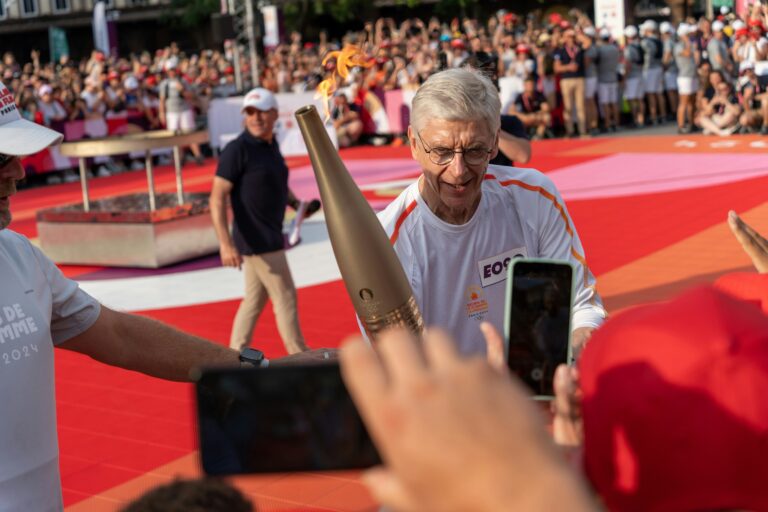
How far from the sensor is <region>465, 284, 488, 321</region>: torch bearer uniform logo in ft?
10.3

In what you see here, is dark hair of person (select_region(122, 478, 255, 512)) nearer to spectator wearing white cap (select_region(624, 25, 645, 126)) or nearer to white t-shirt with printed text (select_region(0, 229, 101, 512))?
white t-shirt with printed text (select_region(0, 229, 101, 512))

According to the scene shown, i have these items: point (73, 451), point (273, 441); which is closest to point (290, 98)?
point (73, 451)

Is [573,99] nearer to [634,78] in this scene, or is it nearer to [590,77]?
[590,77]

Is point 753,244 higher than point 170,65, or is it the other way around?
point 753,244

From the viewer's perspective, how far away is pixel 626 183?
14883 mm

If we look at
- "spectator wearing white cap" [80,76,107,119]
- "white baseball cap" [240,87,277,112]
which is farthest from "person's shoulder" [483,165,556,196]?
"spectator wearing white cap" [80,76,107,119]

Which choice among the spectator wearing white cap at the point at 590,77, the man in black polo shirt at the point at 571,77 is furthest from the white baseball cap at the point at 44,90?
the spectator wearing white cap at the point at 590,77

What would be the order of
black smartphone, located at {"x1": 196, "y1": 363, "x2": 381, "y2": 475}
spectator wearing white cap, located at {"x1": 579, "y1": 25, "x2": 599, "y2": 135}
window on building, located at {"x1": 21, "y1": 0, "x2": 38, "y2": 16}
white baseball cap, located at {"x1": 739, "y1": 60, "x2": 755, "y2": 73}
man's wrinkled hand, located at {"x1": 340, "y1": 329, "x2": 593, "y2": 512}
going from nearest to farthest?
man's wrinkled hand, located at {"x1": 340, "y1": 329, "x2": 593, "y2": 512}, black smartphone, located at {"x1": 196, "y1": 363, "x2": 381, "y2": 475}, white baseball cap, located at {"x1": 739, "y1": 60, "x2": 755, "y2": 73}, spectator wearing white cap, located at {"x1": 579, "y1": 25, "x2": 599, "y2": 135}, window on building, located at {"x1": 21, "y1": 0, "x2": 38, "y2": 16}

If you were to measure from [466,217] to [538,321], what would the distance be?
4.90ft

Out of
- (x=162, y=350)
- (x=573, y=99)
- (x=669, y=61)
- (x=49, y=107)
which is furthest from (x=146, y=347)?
(x=669, y=61)

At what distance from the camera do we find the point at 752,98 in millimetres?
19328

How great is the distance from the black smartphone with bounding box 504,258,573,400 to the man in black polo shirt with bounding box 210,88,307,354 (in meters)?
5.40

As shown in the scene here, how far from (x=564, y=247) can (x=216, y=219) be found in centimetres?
433

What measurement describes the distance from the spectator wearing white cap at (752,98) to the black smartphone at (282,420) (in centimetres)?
A: 1912
